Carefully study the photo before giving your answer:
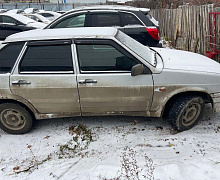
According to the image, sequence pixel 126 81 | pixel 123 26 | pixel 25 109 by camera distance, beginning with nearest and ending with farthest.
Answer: pixel 126 81, pixel 25 109, pixel 123 26

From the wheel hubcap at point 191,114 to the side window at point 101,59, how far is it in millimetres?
1191

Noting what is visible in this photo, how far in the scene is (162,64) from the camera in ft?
11.3

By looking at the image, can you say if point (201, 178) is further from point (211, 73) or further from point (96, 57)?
point (96, 57)

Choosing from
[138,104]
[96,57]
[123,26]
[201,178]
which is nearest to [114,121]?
[138,104]

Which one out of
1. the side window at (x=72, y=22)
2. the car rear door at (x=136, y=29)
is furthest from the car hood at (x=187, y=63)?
the side window at (x=72, y=22)

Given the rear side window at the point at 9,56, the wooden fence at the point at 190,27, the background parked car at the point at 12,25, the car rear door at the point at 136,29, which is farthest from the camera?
the background parked car at the point at 12,25

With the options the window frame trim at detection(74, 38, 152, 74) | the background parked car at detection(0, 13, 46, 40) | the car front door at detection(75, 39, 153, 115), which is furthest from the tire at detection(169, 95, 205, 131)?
the background parked car at detection(0, 13, 46, 40)

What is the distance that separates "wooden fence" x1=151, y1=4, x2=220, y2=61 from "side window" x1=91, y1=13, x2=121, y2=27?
303 centimetres

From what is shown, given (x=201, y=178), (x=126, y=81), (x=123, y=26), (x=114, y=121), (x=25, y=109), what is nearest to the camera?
(x=201, y=178)

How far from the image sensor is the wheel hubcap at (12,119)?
3605mm

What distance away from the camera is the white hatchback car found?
129 inches

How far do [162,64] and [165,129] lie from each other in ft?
3.85

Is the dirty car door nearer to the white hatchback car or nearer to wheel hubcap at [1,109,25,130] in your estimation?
the white hatchback car

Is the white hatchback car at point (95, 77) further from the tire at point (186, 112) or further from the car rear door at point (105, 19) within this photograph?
the car rear door at point (105, 19)
